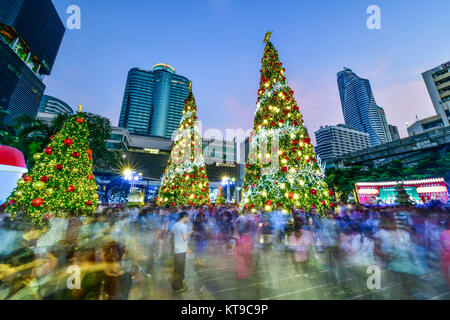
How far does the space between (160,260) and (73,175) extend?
4389 mm

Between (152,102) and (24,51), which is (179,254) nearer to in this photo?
(24,51)

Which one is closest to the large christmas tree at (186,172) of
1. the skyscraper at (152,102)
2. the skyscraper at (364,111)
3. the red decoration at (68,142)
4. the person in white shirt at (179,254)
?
the red decoration at (68,142)

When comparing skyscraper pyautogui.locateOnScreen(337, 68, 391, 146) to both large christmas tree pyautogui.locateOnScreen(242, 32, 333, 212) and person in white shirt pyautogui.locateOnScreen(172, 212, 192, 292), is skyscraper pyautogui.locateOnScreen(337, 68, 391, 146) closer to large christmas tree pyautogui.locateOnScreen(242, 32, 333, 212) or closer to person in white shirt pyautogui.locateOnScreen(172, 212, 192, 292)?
large christmas tree pyautogui.locateOnScreen(242, 32, 333, 212)

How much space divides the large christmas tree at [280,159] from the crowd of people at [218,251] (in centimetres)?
54

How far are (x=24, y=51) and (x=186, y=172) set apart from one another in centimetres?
8672

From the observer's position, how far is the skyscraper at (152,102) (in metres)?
87.6

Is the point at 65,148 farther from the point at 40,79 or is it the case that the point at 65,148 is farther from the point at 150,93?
the point at 150,93

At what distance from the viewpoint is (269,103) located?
7.34 m

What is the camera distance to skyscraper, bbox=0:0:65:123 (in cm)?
4928

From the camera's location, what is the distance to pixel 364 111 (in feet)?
478

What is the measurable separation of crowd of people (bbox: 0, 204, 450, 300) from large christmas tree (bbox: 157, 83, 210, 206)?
10.8ft

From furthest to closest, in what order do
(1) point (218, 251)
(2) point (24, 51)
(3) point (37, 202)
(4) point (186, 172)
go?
(2) point (24, 51) → (4) point (186, 172) → (1) point (218, 251) → (3) point (37, 202)

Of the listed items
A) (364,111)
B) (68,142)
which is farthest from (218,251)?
(364,111)
